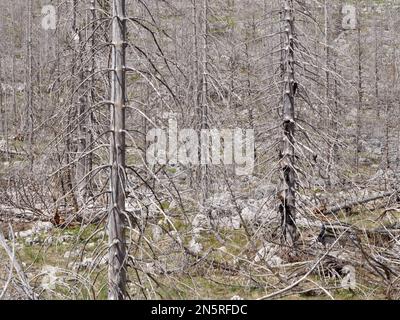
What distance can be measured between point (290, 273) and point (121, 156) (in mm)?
4399

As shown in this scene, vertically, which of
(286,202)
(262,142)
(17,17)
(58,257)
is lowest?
(58,257)

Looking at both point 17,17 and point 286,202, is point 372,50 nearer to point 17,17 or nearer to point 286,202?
point 17,17

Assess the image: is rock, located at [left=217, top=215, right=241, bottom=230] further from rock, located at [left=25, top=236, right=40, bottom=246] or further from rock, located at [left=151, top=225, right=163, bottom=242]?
rock, located at [left=25, top=236, right=40, bottom=246]

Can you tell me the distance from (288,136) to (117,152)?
507cm

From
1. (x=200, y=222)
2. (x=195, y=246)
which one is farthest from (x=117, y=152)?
(x=200, y=222)

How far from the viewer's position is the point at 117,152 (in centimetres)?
488

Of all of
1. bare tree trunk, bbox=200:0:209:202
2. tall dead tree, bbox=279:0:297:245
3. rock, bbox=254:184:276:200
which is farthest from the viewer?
bare tree trunk, bbox=200:0:209:202

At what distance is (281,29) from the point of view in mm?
9273

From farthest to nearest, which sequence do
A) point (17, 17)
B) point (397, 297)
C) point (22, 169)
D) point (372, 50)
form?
1. point (17, 17)
2. point (372, 50)
3. point (22, 169)
4. point (397, 297)

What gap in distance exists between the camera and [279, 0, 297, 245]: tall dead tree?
9.10m

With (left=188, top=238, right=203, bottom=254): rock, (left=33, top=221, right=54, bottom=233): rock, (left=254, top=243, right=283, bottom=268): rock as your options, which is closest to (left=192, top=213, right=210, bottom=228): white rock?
(left=188, top=238, right=203, bottom=254): rock

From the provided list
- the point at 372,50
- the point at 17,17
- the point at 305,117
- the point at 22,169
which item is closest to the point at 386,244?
the point at 305,117

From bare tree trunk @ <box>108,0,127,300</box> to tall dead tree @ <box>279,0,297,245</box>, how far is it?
477 centimetres

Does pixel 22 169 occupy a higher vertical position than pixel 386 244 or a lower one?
higher
